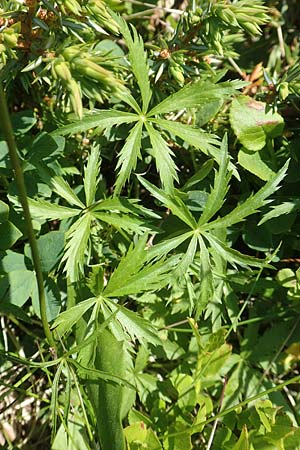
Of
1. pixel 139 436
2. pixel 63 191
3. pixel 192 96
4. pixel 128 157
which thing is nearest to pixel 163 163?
pixel 128 157

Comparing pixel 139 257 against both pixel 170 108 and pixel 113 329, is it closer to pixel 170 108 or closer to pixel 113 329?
pixel 113 329

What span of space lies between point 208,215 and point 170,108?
308mm

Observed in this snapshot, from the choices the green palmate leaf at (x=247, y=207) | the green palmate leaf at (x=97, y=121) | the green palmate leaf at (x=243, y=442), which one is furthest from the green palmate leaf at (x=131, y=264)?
the green palmate leaf at (x=243, y=442)

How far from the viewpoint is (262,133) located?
6.21ft

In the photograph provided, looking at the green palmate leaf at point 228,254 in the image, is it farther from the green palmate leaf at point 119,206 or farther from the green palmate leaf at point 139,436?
the green palmate leaf at point 139,436

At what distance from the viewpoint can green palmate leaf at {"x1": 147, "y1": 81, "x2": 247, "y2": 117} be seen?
1588mm

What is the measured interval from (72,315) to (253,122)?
2.75 feet

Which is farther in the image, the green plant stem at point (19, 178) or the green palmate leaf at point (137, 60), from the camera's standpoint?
the green palmate leaf at point (137, 60)

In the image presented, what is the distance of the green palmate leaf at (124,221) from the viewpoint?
63.4 inches

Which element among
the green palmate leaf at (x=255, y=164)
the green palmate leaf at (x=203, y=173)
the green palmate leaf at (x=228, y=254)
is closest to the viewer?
the green palmate leaf at (x=228, y=254)

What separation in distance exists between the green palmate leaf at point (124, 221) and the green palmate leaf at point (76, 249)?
5 centimetres

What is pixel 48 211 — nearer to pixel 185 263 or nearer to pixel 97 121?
pixel 97 121

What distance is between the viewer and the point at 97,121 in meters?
1.57

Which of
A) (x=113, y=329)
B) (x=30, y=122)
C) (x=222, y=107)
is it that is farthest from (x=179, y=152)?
(x=113, y=329)
